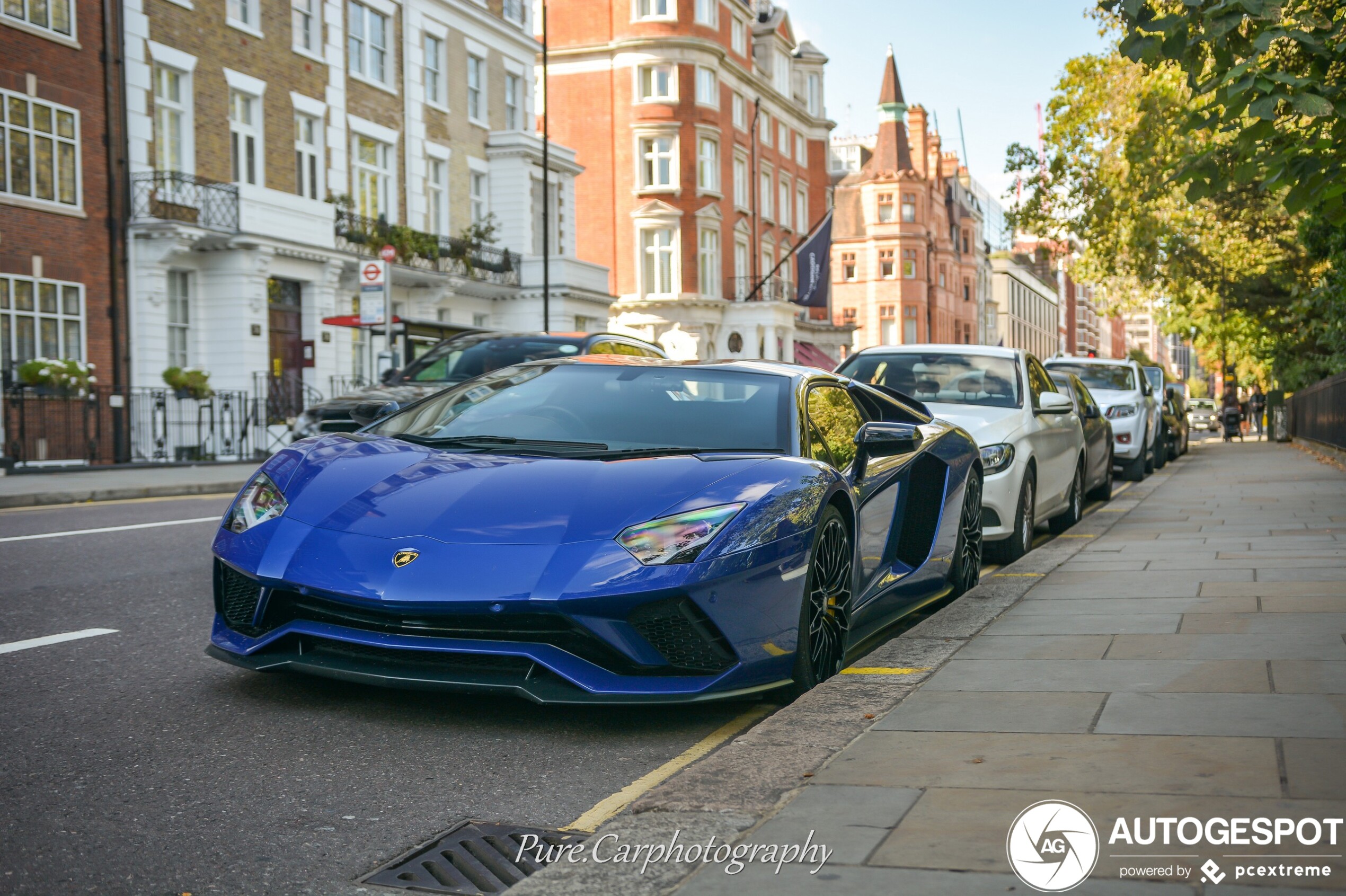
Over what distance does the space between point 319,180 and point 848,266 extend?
6149 cm

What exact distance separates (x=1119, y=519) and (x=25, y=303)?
701 inches

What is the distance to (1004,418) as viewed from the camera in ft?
31.8

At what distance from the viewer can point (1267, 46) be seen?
6277 millimetres

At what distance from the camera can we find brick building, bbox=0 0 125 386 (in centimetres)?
2141

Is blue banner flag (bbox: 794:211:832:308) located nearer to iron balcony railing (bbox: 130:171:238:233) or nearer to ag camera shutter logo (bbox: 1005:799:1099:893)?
iron balcony railing (bbox: 130:171:238:233)

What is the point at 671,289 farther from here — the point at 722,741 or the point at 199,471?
the point at 722,741

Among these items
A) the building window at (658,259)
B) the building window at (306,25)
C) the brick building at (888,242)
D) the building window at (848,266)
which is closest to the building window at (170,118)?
the building window at (306,25)

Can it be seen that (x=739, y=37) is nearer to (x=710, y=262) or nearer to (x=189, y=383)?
(x=710, y=262)

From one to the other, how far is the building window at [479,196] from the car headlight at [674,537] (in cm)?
3301

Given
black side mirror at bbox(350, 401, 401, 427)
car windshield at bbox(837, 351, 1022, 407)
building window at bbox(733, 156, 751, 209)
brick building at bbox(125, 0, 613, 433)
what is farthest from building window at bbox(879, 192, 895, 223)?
black side mirror at bbox(350, 401, 401, 427)

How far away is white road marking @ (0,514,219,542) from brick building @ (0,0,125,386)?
10641mm

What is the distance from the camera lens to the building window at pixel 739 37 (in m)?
54.2

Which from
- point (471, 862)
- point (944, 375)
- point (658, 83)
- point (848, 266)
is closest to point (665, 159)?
point (658, 83)

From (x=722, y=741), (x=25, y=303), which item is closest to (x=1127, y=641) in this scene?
(x=722, y=741)
